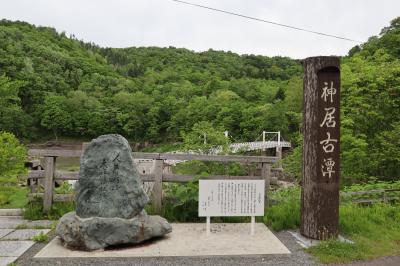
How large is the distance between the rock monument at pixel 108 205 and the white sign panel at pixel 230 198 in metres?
0.66

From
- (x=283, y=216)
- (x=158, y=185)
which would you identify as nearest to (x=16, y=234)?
(x=158, y=185)

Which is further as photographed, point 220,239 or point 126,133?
point 126,133

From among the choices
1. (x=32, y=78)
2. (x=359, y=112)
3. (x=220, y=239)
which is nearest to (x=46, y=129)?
(x=32, y=78)

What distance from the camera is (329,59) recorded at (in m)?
4.88

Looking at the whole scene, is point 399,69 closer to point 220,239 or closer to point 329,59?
point 329,59

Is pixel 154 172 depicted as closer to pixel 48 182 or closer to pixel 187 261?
pixel 48 182

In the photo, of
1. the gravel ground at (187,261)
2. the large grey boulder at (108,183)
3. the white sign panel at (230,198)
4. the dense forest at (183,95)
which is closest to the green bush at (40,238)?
the gravel ground at (187,261)

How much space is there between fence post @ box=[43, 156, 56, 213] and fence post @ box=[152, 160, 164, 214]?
68.7 inches

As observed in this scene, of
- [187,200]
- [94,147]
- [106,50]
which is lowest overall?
[187,200]

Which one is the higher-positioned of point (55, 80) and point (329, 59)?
point (55, 80)

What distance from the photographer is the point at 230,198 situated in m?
4.90

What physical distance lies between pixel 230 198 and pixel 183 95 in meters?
52.9

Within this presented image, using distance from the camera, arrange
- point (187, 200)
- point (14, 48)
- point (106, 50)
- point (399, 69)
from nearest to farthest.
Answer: point (187, 200) < point (399, 69) < point (14, 48) < point (106, 50)

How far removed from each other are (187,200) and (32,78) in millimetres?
56688
